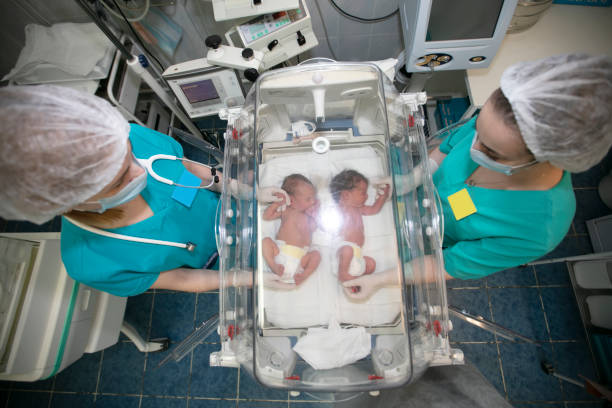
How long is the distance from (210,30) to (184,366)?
268cm

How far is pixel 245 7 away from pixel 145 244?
1480 mm

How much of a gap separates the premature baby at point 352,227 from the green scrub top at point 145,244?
739 millimetres

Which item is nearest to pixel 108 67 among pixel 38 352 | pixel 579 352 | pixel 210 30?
pixel 210 30

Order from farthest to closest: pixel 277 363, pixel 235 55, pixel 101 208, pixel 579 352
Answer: pixel 579 352 → pixel 235 55 → pixel 277 363 → pixel 101 208

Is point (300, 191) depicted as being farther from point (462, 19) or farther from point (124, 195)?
point (462, 19)

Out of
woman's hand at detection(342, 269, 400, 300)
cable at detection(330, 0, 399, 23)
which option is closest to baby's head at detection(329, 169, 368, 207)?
woman's hand at detection(342, 269, 400, 300)

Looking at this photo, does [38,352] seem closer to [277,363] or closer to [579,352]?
[277,363]

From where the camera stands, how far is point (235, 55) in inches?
72.3

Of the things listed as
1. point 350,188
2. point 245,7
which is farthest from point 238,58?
point 350,188

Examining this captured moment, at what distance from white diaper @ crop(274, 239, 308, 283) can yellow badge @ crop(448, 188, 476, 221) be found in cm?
73

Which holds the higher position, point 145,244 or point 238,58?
point 238,58

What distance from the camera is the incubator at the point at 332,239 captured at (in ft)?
3.77

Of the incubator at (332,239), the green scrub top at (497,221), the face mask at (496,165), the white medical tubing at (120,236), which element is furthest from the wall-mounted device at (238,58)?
the face mask at (496,165)

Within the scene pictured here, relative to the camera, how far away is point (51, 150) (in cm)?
80
